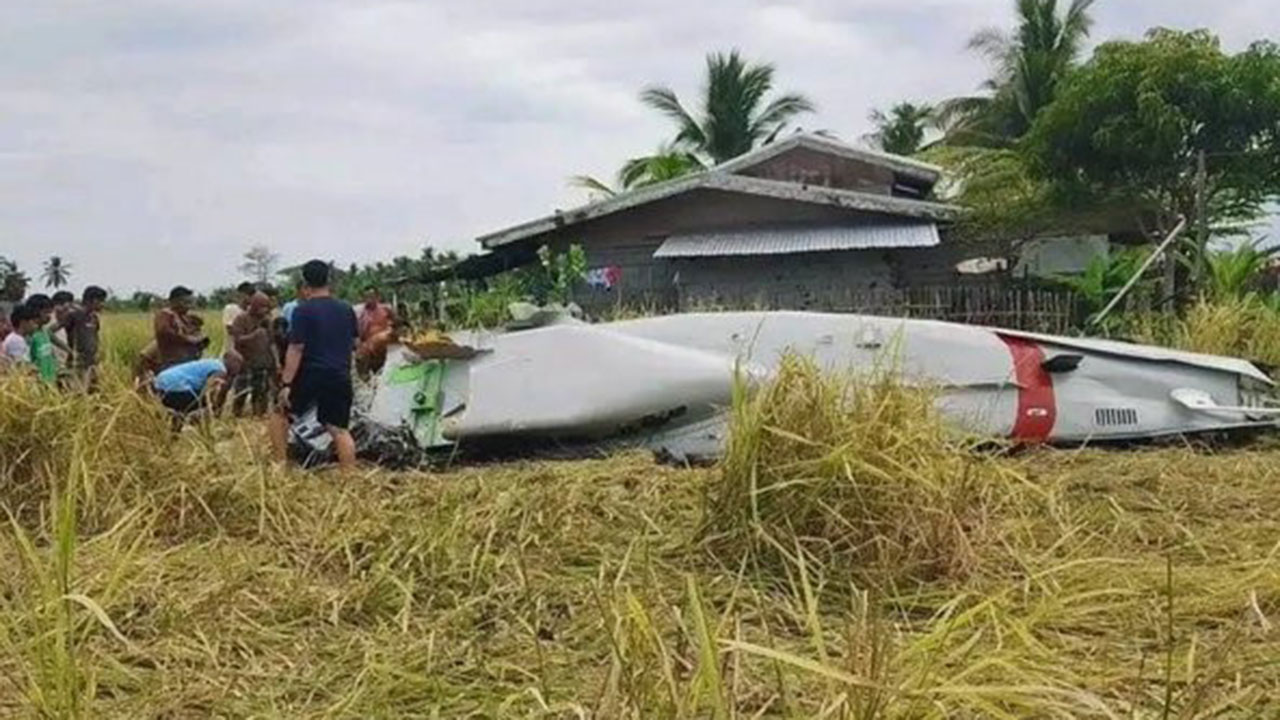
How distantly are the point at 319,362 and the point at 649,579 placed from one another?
12.5 feet

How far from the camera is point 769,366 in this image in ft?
22.9

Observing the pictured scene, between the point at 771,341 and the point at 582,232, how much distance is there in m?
10.5

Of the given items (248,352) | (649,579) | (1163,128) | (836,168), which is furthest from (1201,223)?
(649,579)

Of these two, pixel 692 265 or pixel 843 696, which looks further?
pixel 692 265

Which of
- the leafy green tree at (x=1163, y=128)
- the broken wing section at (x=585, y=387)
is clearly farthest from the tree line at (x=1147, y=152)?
the broken wing section at (x=585, y=387)

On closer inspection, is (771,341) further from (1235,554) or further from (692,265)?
(692,265)

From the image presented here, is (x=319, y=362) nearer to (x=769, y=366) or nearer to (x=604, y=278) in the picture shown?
(x=769, y=366)

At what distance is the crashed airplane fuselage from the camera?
23.2 ft

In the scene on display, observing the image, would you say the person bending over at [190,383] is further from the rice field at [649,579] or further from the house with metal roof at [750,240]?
the house with metal roof at [750,240]

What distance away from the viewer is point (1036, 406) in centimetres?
717

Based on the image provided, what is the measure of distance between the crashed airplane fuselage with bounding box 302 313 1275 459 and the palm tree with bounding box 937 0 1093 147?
63.7ft

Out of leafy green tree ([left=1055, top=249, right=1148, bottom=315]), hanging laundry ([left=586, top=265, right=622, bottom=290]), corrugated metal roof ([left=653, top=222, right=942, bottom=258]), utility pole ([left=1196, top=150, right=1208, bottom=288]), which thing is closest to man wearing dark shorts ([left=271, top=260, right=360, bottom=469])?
utility pole ([left=1196, top=150, right=1208, bottom=288])

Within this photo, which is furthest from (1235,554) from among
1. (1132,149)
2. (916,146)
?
(916,146)

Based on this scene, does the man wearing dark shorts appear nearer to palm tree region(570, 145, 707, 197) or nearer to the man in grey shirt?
the man in grey shirt
